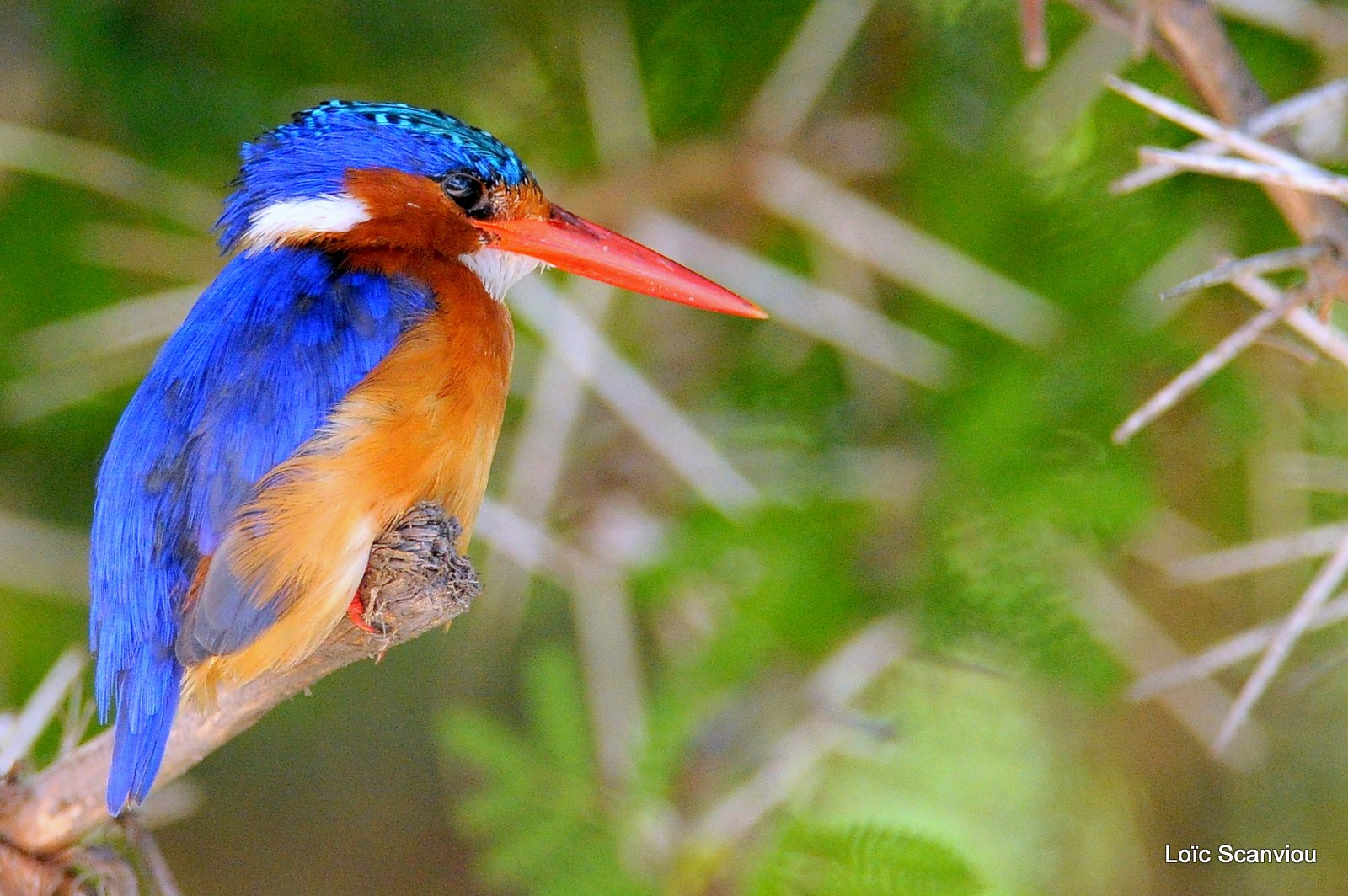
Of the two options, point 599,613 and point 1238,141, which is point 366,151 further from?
point 1238,141

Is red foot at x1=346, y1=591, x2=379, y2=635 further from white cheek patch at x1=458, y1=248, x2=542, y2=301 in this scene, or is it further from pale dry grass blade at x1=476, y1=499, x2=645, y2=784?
pale dry grass blade at x1=476, y1=499, x2=645, y2=784

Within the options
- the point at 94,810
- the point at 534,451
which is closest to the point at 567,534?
the point at 534,451

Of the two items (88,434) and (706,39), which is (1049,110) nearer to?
(706,39)

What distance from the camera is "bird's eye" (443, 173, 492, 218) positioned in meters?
1.96

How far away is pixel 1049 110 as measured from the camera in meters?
2.55

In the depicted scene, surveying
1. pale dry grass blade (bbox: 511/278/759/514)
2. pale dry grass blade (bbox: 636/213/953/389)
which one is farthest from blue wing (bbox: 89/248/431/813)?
pale dry grass blade (bbox: 636/213/953/389)

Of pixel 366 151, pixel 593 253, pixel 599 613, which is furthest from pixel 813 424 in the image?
pixel 366 151

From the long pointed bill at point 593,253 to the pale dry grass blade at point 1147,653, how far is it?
34.6 inches

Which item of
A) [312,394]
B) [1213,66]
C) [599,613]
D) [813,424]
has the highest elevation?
[813,424]

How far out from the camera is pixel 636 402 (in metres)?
2.38

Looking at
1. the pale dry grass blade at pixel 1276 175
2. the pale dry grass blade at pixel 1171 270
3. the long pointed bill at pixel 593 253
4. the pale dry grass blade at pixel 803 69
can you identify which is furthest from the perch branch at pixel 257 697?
the pale dry grass blade at pixel 1171 270

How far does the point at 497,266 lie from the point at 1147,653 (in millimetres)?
1421

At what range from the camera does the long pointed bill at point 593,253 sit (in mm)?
1967

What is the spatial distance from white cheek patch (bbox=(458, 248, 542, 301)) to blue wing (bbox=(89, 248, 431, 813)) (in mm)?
189
